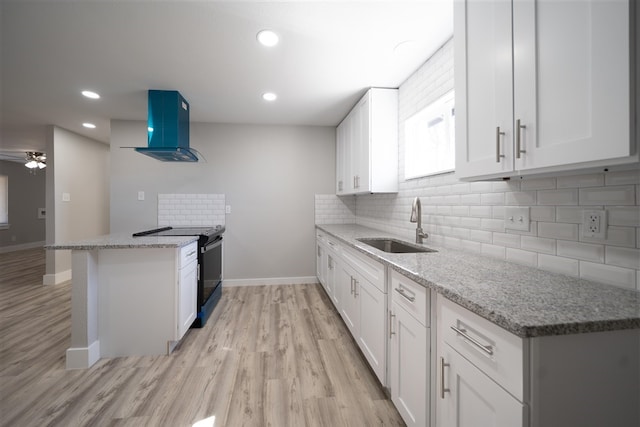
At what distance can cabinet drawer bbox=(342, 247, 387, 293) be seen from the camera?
164 centimetres

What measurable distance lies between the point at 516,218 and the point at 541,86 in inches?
28.0

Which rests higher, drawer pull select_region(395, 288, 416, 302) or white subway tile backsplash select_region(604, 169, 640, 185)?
white subway tile backsplash select_region(604, 169, 640, 185)

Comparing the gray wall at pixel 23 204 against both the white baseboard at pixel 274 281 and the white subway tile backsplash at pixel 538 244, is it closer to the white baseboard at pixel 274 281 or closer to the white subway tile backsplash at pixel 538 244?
the white baseboard at pixel 274 281

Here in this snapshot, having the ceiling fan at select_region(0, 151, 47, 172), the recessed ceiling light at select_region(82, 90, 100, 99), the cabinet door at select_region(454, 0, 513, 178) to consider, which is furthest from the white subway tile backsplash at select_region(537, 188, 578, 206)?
the ceiling fan at select_region(0, 151, 47, 172)

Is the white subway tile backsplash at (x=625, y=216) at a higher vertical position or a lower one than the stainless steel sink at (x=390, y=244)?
higher

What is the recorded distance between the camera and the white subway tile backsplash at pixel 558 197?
114 cm

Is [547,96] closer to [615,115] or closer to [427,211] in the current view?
[615,115]

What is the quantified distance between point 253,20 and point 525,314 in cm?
214

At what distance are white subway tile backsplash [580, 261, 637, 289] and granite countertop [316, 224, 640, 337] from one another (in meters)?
0.03

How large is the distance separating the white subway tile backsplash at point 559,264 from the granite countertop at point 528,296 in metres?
0.04

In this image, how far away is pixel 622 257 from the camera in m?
0.99

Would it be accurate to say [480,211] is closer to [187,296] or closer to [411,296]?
[411,296]

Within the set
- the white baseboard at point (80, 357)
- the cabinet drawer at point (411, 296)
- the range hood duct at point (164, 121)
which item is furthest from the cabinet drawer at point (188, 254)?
the cabinet drawer at point (411, 296)

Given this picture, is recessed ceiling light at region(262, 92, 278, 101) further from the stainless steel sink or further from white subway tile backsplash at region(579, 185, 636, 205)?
white subway tile backsplash at region(579, 185, 636, 205)
